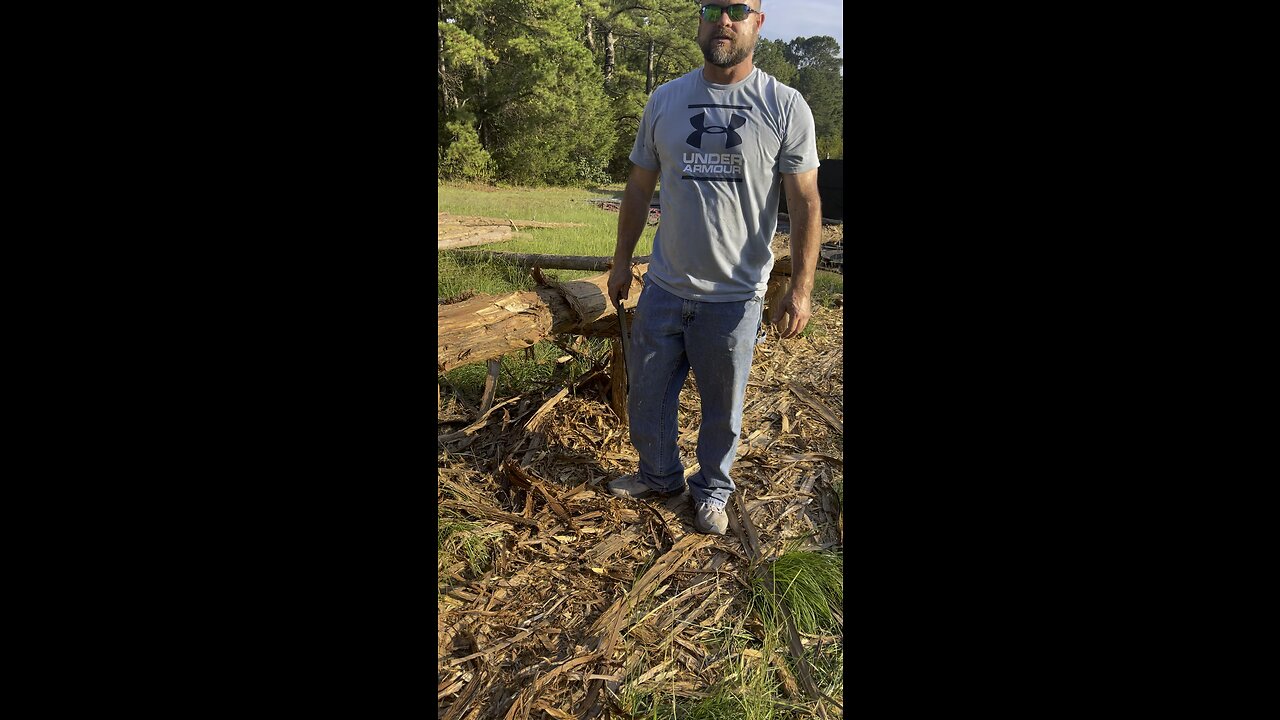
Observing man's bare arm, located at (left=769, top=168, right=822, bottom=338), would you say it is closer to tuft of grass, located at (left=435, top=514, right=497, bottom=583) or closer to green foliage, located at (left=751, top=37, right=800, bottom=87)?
tuft of grass, located at (left=435, top=514, right=497, bottom=583)

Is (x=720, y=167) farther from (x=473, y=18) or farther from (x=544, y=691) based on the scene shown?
(x=473, y=18)

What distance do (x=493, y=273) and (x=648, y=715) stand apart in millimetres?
6770

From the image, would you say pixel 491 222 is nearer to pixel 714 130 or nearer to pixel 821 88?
pixel 714 130

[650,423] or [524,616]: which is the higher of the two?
[650,423]

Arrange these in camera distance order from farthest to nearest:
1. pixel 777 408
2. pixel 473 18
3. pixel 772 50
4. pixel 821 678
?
pixel 772 50
pixel 473 18
pixel 777 408
pixel 821 678

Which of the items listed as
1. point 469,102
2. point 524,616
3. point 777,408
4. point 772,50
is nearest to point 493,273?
point 777,408

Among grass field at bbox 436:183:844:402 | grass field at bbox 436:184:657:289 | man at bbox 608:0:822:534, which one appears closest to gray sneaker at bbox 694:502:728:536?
man at bbox 608:0:822:534

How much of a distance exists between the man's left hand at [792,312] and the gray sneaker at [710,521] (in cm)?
94

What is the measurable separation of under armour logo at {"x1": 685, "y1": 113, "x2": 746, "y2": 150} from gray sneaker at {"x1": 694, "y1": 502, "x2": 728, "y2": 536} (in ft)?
5.44

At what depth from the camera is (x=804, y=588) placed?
321 centimetres

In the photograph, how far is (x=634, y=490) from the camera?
155 inches

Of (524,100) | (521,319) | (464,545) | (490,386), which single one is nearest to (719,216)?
(521,319)

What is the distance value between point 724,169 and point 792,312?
66 cm

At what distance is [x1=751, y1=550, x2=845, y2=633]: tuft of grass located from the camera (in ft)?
10.2
